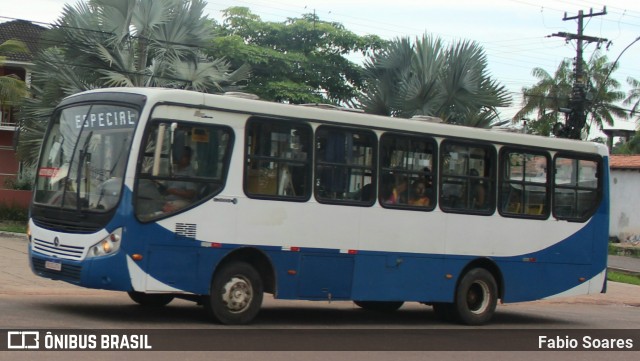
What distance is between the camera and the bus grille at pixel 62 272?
439 inches

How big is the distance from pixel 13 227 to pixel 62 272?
18.5 m

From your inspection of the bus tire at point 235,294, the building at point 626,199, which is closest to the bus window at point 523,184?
the bus tire at point 235,294

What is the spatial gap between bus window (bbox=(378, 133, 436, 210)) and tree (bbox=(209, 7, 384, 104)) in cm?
2579

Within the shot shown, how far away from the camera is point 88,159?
11.5 metres

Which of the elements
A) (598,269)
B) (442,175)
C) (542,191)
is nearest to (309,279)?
(442,175)

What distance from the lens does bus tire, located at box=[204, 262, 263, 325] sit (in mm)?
11766

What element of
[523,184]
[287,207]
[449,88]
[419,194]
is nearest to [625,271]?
[449,88]

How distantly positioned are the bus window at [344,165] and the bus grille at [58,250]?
11.2ft

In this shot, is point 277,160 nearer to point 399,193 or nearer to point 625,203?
point 399,193

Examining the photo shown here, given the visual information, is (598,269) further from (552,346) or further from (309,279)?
(309,279)

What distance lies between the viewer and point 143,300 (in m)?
13.2

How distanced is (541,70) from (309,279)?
5568 centimetres

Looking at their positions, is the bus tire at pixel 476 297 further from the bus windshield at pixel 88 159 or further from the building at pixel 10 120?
the building at pixel 10 120

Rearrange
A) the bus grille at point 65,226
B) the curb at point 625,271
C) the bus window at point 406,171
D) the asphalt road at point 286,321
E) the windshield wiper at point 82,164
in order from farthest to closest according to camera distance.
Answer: the curb at point 625,271 < the bus window at point 406,171 < the windshield wiper at point 82,164 < the bus grille at point 65,226 < the asphalt road at point 286,321
